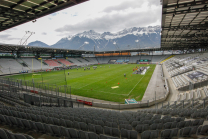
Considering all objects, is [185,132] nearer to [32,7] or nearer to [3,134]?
[3,134]

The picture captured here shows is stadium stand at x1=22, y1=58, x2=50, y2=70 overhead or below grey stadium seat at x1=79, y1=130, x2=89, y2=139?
overhead

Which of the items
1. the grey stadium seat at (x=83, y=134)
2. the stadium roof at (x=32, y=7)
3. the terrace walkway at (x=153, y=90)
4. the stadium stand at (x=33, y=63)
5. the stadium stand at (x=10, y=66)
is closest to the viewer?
the grey stadium seat at (x=83, y=134)

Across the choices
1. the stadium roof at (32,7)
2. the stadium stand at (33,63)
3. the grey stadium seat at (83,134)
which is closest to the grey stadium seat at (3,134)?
the grey stadium seat at (83,134)

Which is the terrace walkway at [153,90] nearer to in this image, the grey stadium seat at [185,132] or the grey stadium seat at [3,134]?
the grey stadium seat at [185,132]

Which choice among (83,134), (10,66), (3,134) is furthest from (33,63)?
(83,134)

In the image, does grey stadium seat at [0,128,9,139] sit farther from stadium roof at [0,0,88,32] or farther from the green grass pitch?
the green grass pitch

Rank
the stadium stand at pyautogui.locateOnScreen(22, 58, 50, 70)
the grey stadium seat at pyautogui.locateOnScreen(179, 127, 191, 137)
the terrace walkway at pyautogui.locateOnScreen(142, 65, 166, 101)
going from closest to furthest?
1. the grey stadium seat at pyautogui.locateOnScreen(179, 127, 191, 137)
2. the terrace walkway at pyautogui.locateOnScreen(142, 65, 166, 101)
3. the stadium stand at pyautogui.locateOnScreen(22, 58, 50, 70)

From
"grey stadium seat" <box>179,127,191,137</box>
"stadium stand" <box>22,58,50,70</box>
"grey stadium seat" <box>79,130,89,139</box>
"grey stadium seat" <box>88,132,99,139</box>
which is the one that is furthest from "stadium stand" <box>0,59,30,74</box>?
"grey stadium seat" <box>179,127,191,137</box>

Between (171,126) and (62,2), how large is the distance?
11.1m

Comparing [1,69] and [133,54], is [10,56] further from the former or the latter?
[133,54]

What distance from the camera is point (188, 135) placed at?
5207mm

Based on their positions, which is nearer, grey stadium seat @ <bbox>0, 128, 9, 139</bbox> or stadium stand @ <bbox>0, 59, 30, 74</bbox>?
grey stadium seat @ <bbox>0, 128, 9, 139</bbox>

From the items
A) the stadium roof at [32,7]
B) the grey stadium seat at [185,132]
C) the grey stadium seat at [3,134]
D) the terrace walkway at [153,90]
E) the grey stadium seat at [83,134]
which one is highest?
the stadium roof at [32,7]

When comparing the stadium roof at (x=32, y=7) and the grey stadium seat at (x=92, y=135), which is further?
the stadium roof at (x=32, y=7)
